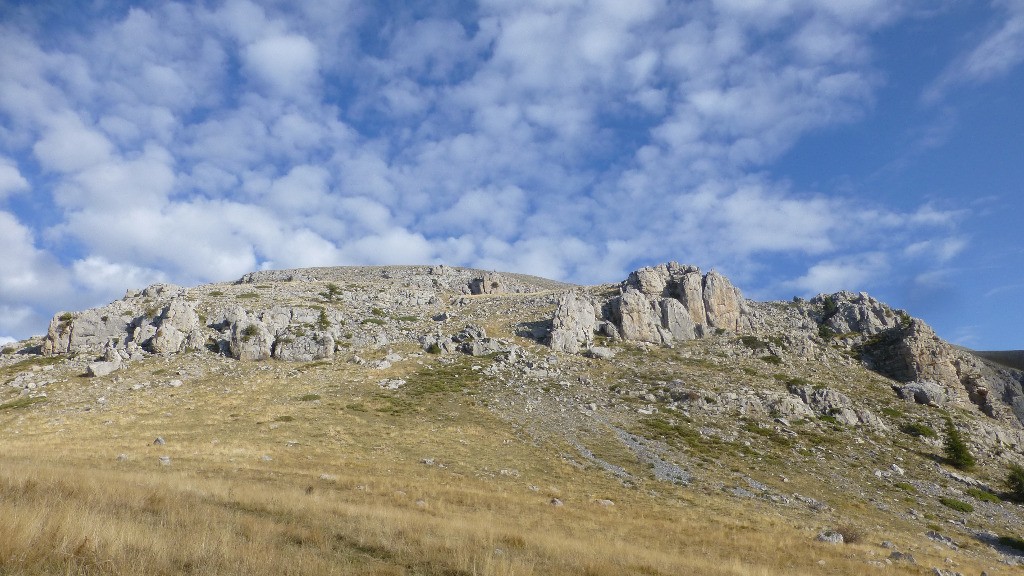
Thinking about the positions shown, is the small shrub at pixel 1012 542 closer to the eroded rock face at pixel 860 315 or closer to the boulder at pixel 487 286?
the eroded rock face at pixel 860 315

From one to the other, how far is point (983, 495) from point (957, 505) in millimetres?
5571

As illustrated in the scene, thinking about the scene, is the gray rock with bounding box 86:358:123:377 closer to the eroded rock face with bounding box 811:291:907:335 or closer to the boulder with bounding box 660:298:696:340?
the boulder with bounding box 660:298:696:340

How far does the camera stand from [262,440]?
1217 inches

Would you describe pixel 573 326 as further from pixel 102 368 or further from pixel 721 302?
pixel 102 368

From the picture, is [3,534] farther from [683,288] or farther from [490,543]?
[683,288]

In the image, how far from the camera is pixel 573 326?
73.1 m

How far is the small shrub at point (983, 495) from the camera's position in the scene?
3375 cm

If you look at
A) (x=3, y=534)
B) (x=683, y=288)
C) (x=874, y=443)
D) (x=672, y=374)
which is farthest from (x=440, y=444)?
(x=683, y=288)

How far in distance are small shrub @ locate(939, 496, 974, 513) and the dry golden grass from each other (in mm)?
9182

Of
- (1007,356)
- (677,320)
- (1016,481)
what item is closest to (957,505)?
(1016,481)

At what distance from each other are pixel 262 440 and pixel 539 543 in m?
25.6

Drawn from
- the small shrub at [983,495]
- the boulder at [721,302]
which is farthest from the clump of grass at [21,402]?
the boulder at [721,302]

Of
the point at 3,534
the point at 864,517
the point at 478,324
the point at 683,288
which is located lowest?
the point at 864,517

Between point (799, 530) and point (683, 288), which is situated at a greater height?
point (683, 288)
